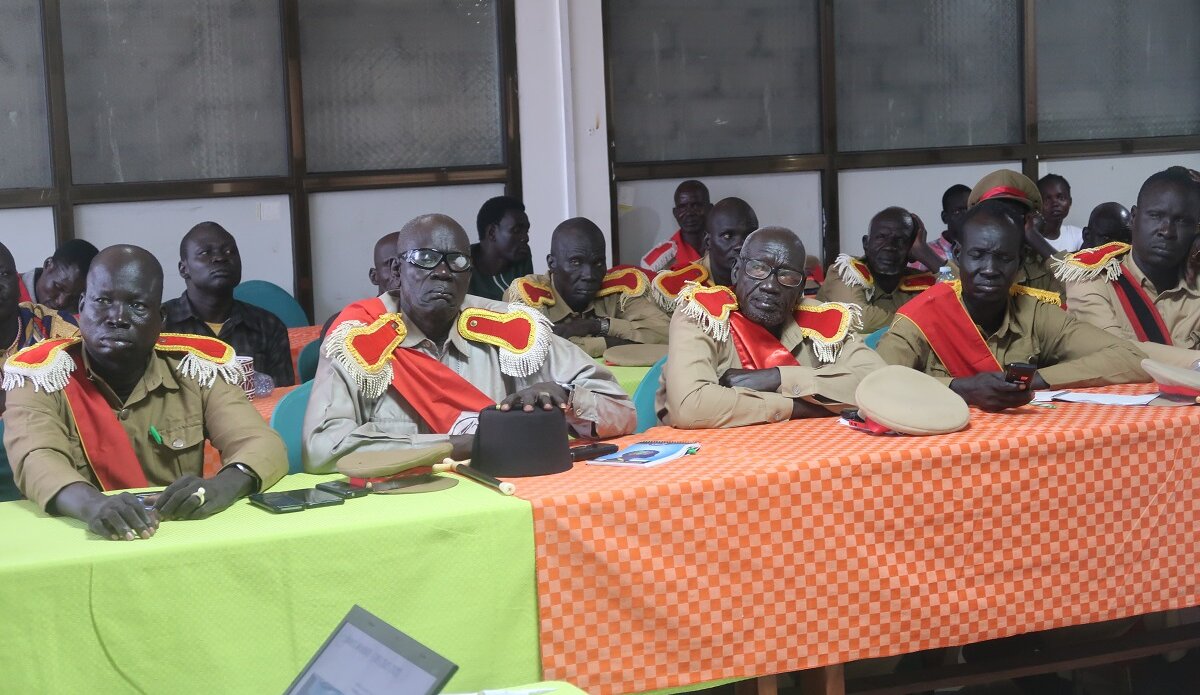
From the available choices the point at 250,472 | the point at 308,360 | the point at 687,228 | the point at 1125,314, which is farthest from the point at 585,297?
the point at 250,472

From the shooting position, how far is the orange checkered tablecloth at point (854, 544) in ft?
8.36

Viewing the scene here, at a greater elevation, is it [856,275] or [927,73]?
[927,73]

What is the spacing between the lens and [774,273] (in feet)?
11.9

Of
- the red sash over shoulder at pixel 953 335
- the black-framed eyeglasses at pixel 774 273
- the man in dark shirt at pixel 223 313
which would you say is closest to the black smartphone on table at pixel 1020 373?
the red sash over shoulder at pixel 953 335

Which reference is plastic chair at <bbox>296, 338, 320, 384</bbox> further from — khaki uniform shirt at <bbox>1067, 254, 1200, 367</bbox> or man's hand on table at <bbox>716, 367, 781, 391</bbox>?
khaki uniform shirt at <bbox>1067, 254, 1200, 367</bbox>

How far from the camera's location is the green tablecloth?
7.14 ft

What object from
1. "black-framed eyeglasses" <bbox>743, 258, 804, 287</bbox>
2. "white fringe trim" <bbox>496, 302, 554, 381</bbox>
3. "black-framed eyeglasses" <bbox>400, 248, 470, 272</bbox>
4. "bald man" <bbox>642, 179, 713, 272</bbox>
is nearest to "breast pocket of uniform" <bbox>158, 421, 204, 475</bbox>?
"black-framed eyeglasses" <bbox>400, 248, 470, 272</bbox>

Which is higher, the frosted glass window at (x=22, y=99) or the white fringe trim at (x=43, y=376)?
the frosted glass window at (x=22, y=99)

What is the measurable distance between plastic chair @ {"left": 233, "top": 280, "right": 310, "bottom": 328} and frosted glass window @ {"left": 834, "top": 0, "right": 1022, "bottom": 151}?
3.55 meters

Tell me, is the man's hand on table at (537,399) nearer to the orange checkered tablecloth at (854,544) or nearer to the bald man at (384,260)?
the orange checkered tablecloth at (854,544)

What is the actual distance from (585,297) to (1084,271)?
7.21 ft

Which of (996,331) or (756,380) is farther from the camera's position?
(996,331)

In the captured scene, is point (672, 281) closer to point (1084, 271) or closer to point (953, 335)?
point (1084, 271)

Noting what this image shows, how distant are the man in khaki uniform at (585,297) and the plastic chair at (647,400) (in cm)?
164
